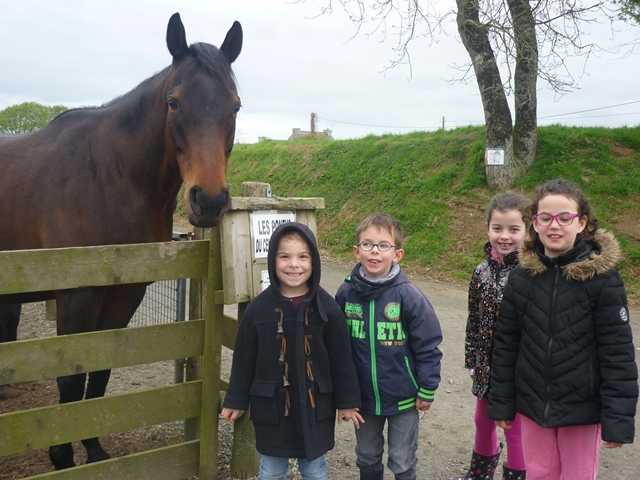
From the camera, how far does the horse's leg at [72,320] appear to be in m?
2.87

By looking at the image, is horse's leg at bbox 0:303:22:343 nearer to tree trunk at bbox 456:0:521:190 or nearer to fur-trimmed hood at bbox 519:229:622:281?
fur-trimmed hood at bbox 519:229:622:281

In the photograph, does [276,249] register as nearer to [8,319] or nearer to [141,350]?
[141,350]

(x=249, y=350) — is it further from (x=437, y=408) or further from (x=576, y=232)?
(x=437, y=408)

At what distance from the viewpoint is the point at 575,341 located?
7.08 ft

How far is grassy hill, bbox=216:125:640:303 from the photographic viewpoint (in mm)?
9492

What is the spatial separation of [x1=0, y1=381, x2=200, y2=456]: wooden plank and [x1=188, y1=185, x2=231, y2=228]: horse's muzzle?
37.1 inches

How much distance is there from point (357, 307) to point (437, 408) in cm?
224

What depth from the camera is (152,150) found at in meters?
3.17

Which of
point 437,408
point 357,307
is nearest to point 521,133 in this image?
point 437,408

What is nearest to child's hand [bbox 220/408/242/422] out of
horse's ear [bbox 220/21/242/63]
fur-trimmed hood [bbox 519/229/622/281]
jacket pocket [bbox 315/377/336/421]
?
jacket pocket [bbox 315/377/336/421]

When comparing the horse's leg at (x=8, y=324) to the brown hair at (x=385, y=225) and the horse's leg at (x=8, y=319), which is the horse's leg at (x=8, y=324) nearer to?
the horse's leg at (x=8, y=319)

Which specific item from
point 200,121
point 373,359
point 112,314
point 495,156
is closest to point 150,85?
point 200,121

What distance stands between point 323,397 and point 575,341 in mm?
1127

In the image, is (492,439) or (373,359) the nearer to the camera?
(373,359)
